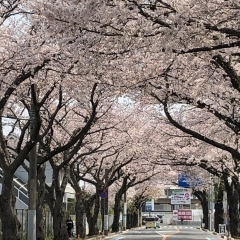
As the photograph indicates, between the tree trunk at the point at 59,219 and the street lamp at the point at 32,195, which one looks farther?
the tree trunk at the point at 59,219

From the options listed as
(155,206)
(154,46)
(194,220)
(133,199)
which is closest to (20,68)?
(154,46)

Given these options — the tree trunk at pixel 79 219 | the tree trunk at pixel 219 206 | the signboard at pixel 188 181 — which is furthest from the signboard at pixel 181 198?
the tree trunk at pixel 79 219

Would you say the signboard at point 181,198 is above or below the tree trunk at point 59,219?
above

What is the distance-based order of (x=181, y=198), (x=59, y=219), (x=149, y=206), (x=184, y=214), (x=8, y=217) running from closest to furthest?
1. (x=8, y=217)
2. (x=59, y=219)
3. (x=181, y=198)
4. (x=184, y=214)
5. (x=149, y=206)

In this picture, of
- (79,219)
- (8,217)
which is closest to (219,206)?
(79,219)

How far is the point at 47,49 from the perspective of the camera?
12.2m

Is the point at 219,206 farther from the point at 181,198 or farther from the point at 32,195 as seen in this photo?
the point at 32,195

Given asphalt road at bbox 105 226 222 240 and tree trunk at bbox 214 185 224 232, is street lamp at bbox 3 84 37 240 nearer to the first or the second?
asphalt road at bbox 105 226 222 240

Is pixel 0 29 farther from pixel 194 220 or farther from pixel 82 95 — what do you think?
pixel 194 220

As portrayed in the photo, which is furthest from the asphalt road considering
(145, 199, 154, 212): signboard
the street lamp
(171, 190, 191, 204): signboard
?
(145, 199, 154, 212): signboard

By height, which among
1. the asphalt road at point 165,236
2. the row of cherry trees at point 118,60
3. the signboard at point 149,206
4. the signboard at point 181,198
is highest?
the row of cherry trees at point 118,60

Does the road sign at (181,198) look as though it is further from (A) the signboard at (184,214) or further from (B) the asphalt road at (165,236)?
(B) the asphalt road at (165,236)

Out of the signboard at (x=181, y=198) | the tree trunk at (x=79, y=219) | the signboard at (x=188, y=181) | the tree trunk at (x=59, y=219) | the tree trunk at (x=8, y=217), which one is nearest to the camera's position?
the tree trunk at (x=8, y=217)

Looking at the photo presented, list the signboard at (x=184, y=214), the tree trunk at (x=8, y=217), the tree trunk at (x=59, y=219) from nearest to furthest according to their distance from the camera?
the tree trunk at (x=8, y=217) → the tree trunk at (x=59, y=219) → the signboard at (x=184, y=214)
